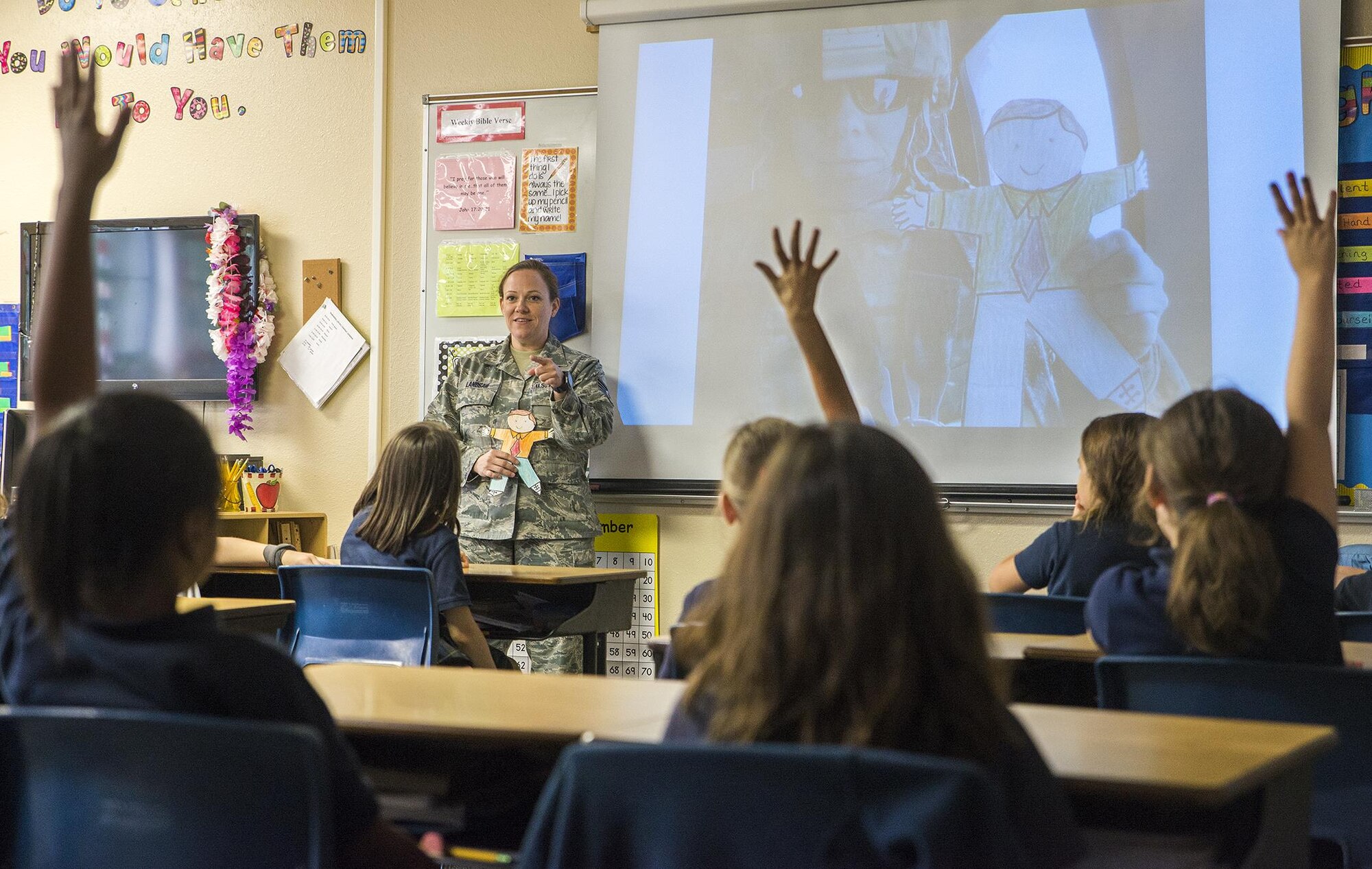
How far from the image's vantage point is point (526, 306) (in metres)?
4.55

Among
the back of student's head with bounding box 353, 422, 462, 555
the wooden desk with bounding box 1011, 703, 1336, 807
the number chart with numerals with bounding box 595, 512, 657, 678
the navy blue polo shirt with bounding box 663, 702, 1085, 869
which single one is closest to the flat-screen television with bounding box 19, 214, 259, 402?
the number chart with numerals with bounding box 595, 512, 657, 678

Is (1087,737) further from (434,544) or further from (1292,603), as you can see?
(434,544)

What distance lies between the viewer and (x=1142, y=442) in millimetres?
1869

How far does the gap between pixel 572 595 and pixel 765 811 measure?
275 centimetres

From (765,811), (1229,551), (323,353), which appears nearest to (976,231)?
(323,353)

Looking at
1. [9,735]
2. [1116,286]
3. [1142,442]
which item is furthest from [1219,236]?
[9,735]

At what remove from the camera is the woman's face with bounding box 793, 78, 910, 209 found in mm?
4418

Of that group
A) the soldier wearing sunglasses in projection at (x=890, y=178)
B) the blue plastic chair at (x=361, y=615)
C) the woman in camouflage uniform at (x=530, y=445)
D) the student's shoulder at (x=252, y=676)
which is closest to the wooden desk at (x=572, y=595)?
the blue plastic chair at (x=361, y=615)

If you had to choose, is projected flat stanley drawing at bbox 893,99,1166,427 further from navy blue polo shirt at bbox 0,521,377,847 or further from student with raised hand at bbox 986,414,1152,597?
navy blue polo shirt at bbox 0,521,377,847

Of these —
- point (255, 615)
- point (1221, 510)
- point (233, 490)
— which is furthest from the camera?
point (233, 490)

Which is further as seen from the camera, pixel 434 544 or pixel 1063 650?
pixel 434 544

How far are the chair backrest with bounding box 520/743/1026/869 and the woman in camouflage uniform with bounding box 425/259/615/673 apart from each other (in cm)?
344

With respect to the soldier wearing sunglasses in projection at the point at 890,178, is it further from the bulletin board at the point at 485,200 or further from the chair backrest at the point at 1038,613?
the chair backrest at the point at 1038,613

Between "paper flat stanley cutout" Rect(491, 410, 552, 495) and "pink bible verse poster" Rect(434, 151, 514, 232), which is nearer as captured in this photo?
"paper flat stanley cutout" Rect(491, 410, 552, 495)
